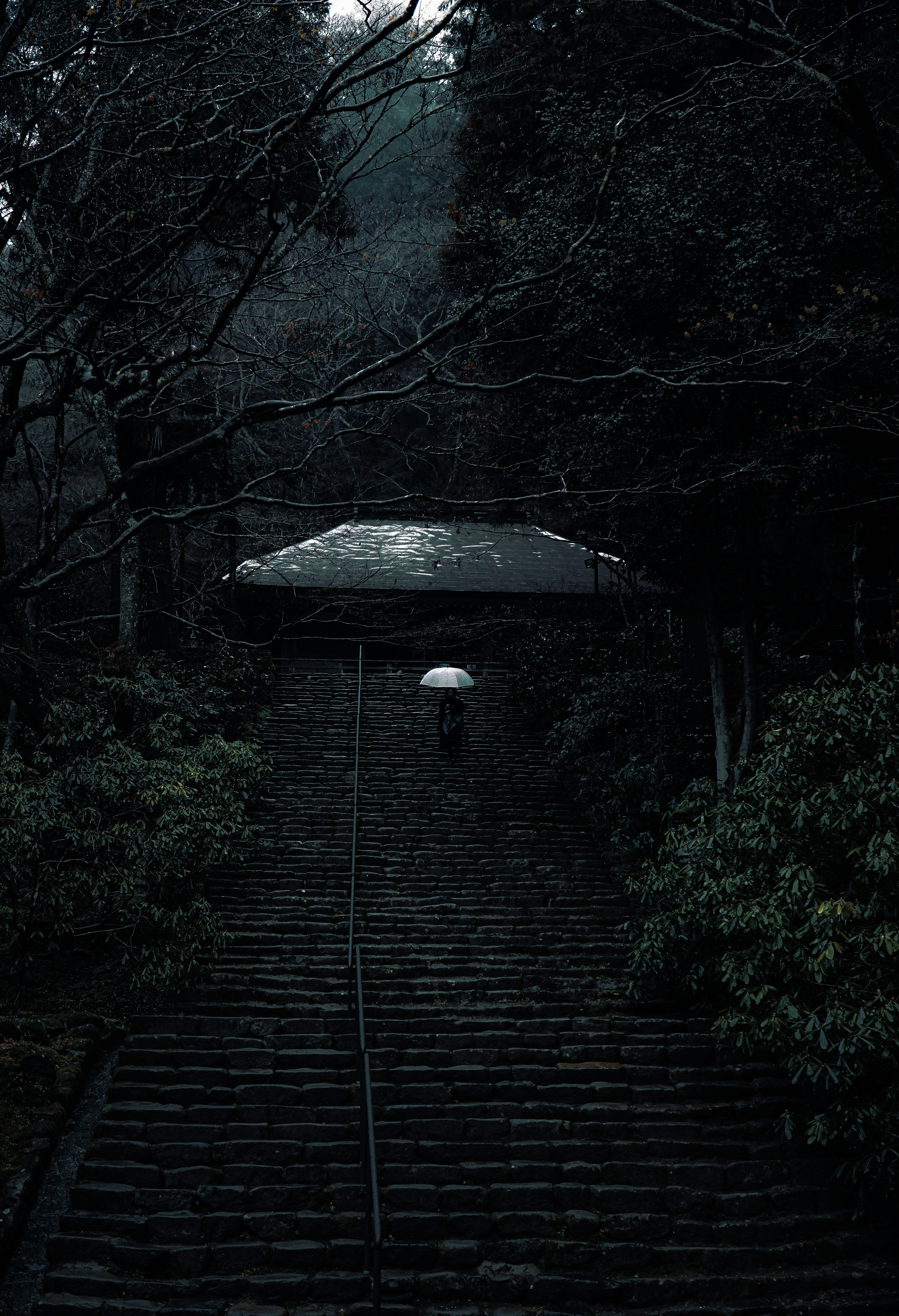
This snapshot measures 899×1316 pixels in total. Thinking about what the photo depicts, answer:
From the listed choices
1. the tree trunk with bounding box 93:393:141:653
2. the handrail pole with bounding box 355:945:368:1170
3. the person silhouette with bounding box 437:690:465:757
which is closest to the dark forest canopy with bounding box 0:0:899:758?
the tree trunk with bounding box 93:393:141:653

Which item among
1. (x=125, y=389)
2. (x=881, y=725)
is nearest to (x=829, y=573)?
(x=881, y=725)

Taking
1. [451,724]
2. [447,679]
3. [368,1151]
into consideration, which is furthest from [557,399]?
[368,1151]

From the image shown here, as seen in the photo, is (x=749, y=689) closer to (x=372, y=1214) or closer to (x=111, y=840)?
(x=111, y=840)

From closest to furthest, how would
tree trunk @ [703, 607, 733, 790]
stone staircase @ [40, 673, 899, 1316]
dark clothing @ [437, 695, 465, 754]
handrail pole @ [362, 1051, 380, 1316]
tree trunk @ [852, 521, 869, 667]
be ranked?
handrail pole @ [362, 1051, 380, 1316], stone staircase @ [40, 673, 899, 1316], tree trunk @ [703, 607, 733, 790], tree trunk @ [852, 521, 869, 667], dark clothing @ [437, 695, 465, 754]

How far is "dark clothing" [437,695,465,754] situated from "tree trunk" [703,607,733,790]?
4.58 meters

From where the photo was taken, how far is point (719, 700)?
1313cm

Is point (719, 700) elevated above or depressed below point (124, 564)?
below

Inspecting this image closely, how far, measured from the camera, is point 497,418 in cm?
1600

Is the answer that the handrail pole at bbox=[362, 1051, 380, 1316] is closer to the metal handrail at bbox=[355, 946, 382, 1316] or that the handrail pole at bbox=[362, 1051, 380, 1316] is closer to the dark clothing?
the metal handrail at bbox=[355, 946, 382, 1316]

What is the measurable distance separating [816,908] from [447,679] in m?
8.71

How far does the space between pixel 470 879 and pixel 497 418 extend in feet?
24.5

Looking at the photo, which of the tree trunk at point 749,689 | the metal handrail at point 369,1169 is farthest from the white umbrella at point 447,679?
the metal handrail at point 369,1169

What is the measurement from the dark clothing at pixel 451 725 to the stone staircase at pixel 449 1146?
4.51m

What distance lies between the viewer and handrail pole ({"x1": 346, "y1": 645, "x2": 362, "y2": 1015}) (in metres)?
9.55
